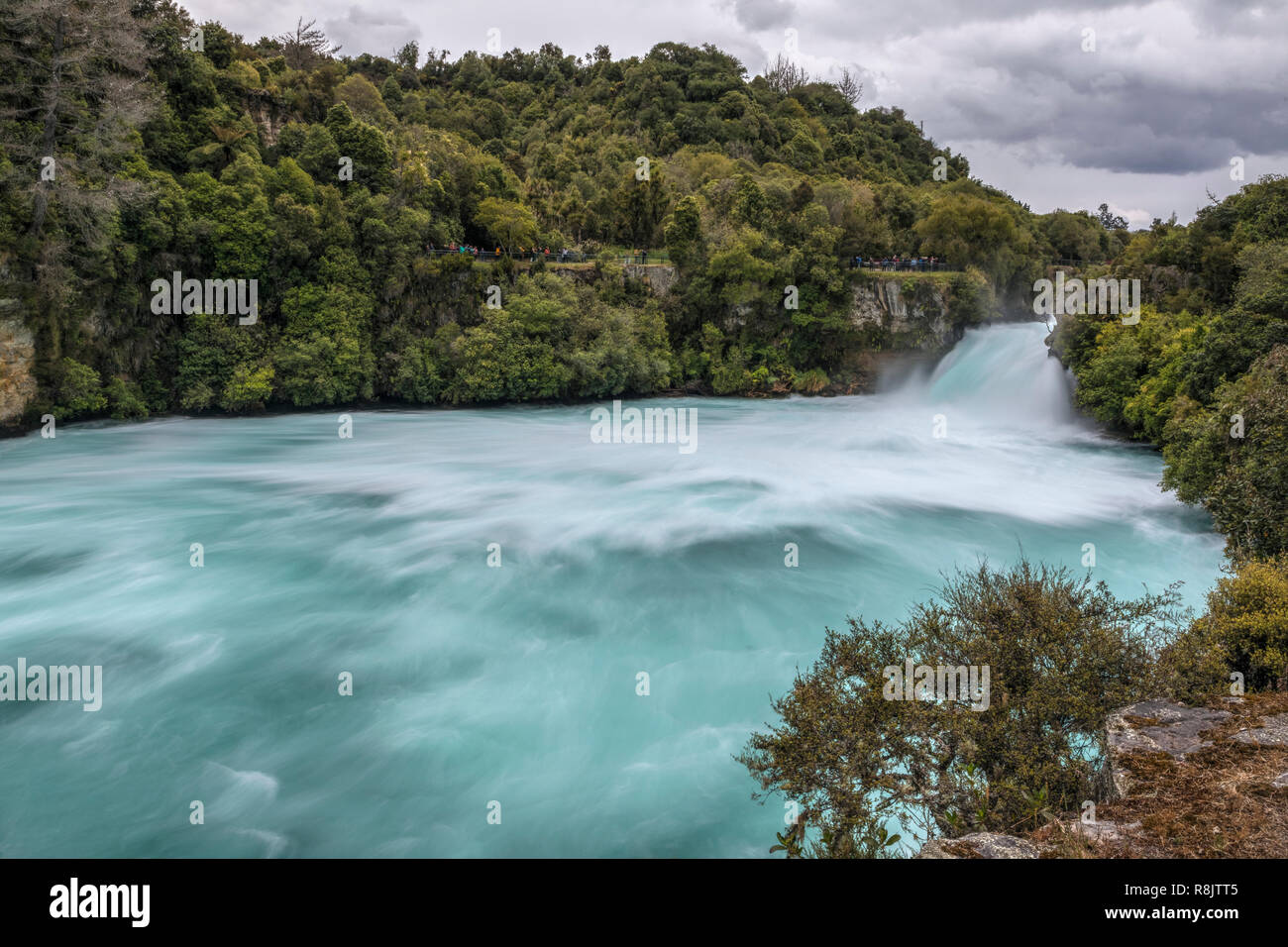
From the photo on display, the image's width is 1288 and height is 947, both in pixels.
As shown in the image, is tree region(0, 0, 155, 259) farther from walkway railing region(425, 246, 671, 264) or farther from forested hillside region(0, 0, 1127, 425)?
walkway railing region(425, 246, 671, 264)

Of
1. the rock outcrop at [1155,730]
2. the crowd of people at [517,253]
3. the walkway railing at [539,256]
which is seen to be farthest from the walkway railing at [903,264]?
the rock outcrop at [1155,730]

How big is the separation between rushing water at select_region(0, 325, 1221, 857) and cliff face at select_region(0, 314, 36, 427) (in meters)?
1.32

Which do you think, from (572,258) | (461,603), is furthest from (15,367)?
(572,258)

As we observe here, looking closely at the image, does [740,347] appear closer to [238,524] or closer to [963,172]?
[238,524]

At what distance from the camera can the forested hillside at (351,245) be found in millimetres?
28922

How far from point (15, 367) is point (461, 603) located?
23.0 metres

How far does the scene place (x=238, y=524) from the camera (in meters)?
20.5

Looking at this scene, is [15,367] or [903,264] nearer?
[15,367]

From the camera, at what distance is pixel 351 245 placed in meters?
36.5

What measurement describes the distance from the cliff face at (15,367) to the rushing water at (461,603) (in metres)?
1.32

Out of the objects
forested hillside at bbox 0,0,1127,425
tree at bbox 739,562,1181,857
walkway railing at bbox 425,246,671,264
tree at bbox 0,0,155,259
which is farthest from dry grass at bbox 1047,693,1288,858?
walkway railing at bbox 425,246,671,264

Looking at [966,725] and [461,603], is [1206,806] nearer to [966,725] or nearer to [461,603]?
[966,725]

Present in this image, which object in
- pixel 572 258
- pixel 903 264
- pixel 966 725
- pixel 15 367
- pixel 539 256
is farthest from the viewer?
pixel 903 264
